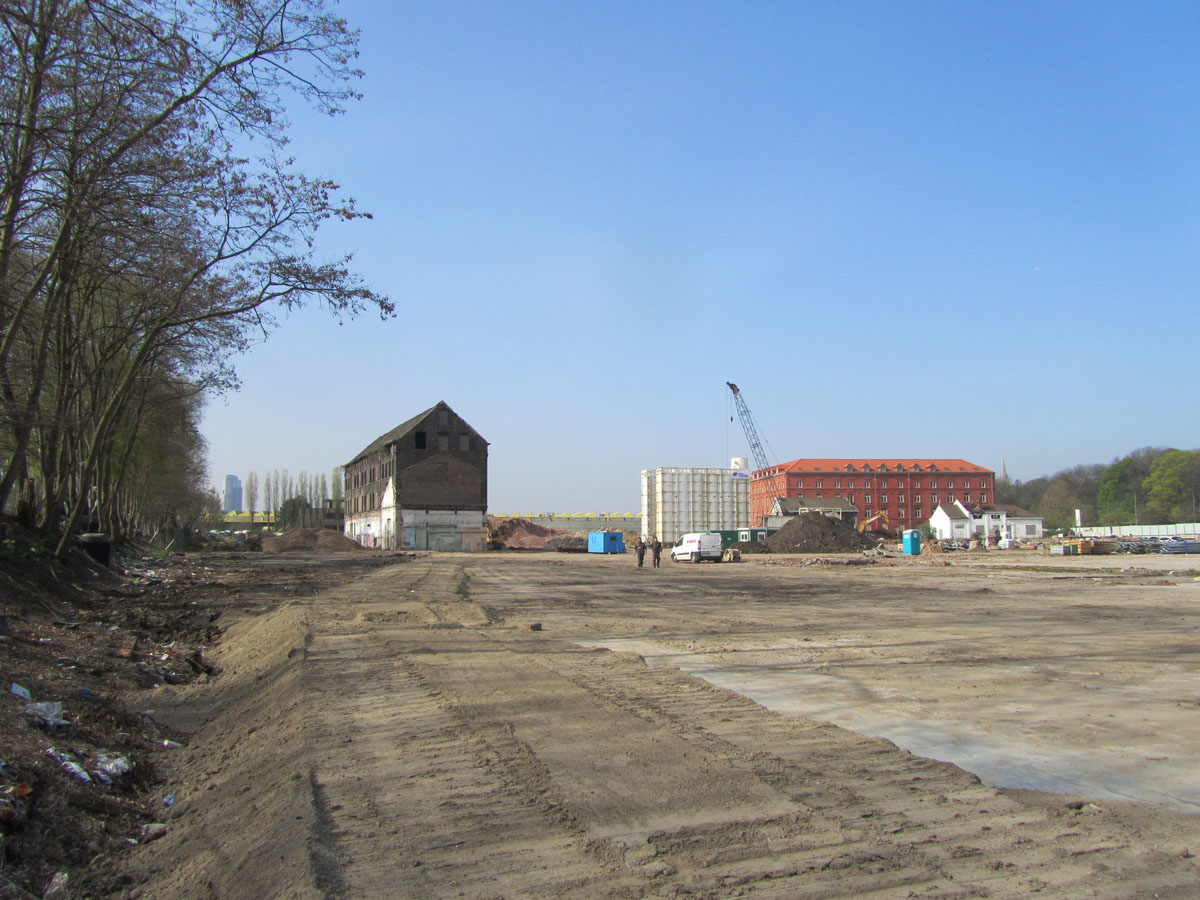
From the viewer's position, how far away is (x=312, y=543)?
7994 centimetres

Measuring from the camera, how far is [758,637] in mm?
14445

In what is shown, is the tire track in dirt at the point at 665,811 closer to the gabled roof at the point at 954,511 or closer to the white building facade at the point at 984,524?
the white building facade at the point at 984,524

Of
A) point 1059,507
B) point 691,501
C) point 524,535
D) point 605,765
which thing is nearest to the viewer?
point 605,765

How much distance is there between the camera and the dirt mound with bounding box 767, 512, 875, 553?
71.0 meters

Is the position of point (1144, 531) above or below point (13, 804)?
below

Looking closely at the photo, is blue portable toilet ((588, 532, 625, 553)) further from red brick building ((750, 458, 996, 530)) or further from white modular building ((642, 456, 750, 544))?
red brick building ((750, 458, 996, 530))

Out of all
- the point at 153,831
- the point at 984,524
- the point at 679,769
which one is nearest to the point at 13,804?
the point at 153,831

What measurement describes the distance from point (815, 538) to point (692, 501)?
3827 centimetres

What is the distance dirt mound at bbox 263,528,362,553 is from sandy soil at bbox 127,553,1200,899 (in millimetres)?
67332

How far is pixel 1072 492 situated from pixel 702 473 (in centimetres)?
7546

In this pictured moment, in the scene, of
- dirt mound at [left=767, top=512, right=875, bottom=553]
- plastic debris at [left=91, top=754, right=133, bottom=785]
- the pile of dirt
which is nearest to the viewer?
plastic debris at [left=91, top=754, right=133, bottom=785]

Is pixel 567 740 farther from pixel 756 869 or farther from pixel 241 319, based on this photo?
pixel 241 319

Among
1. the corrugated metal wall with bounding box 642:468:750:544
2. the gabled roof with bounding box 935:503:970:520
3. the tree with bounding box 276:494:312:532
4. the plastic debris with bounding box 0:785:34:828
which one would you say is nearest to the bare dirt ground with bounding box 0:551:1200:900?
the plastic debris with bounding box 0:785:34:828

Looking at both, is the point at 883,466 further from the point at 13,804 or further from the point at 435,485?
the point at 13,804
